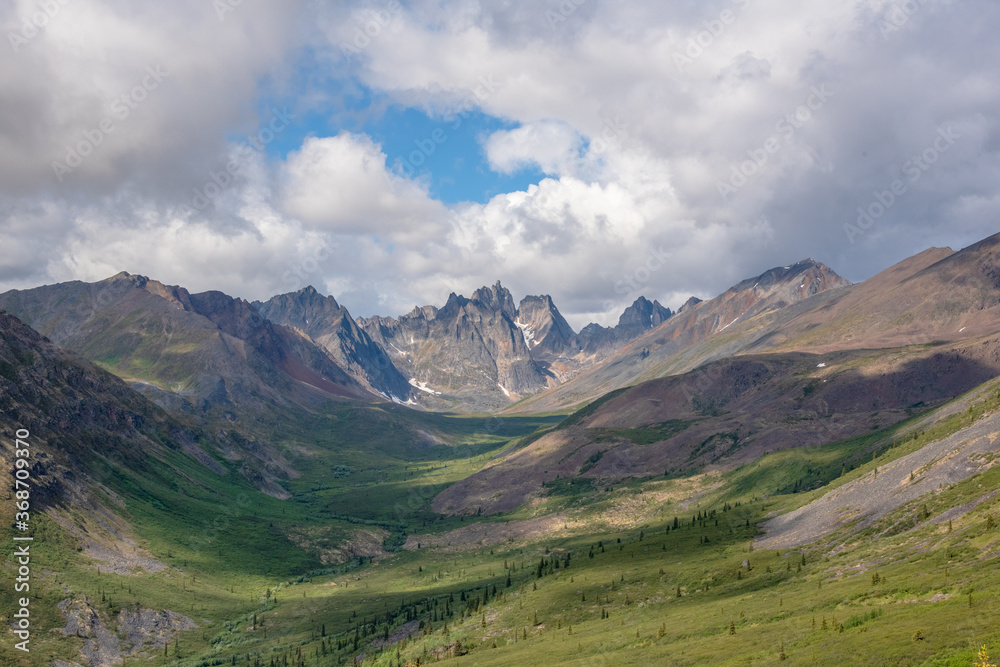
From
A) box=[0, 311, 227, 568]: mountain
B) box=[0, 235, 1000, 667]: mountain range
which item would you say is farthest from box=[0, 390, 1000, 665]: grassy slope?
box=[0, 311, 227, 568]: mountain

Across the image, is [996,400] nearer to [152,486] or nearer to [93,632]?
[93,632]

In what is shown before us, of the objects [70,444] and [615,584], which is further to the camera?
[70,444]

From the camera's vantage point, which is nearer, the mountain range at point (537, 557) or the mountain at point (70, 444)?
the mountain range at point (537, 557)

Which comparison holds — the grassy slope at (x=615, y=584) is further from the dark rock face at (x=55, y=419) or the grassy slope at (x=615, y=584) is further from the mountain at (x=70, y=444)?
the dark rock face at (x=55, y=419)

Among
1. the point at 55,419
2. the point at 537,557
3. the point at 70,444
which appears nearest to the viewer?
the point at 537,557

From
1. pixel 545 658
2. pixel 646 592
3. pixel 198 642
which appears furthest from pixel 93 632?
pixel 646 592

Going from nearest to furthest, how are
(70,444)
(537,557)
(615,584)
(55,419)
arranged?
(615,584), (537,557), (70,444), (55,419)

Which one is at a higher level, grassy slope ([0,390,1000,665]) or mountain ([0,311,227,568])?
mountain ([0,311,227,568])

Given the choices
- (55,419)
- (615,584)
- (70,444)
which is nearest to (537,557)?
(615,584)

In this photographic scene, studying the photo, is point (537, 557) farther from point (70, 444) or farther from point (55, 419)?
point (55, 419)

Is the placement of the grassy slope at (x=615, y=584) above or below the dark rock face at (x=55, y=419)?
below

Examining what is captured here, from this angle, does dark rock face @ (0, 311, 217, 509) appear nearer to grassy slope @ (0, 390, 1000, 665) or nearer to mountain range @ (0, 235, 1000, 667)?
mountain range @ (0, 235, 1000, 667)

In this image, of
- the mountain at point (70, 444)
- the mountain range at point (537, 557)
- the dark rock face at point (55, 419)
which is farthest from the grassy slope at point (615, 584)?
the dark rock face at point (55, 419)

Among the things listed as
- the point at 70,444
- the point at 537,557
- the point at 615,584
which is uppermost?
the point at 70,444
